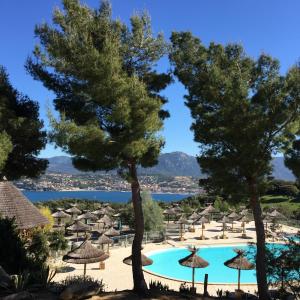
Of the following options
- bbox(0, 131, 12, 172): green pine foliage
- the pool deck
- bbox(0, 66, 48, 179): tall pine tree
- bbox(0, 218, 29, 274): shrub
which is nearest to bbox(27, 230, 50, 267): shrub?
the pool deck

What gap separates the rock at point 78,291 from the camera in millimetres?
10570

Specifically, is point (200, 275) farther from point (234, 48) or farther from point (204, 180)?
point (234, 48)

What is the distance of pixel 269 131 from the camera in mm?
13336

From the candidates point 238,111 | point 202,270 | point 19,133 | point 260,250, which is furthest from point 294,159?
point 202,270

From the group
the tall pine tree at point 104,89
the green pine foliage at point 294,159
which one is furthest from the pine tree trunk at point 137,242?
the green pine foliage at point 294,159

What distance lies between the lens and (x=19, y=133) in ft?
39.4

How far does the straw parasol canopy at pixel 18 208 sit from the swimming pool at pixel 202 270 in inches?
320

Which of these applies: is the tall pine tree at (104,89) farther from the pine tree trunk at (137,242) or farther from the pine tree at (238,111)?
the pine tree at (238,111)

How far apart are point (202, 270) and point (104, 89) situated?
21133mm

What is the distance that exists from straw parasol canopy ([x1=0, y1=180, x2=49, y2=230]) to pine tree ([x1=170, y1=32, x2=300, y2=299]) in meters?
12.5

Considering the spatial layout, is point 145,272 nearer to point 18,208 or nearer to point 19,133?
point 18,208

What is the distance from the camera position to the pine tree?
42.8 ft

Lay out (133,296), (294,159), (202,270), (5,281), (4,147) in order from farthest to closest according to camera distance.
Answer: (202,270) → (294,159) → (133,296) → (5,281) → (4,147)

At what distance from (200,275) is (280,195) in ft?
153
